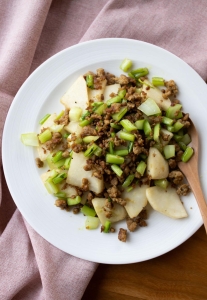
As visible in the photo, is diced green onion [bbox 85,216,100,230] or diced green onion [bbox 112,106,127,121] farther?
diced green onion [bbox 85,216,100,230]

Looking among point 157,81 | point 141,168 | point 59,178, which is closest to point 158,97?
point 157,81

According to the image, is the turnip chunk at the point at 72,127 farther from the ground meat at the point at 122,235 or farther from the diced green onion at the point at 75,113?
the ground meat at the point at 122,235

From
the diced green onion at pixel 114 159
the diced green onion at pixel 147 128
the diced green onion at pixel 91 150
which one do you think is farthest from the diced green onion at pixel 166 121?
the diced green onion at pixel 91 150

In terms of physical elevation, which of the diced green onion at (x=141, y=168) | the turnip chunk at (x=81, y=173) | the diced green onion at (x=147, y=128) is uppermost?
the diced green onion at (x=147, y=128)

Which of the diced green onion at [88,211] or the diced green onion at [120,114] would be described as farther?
the diced green onion at [88,211]

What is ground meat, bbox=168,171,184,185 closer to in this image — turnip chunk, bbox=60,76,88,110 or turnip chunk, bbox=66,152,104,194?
turnip chunk, bbox=66,152,104,194

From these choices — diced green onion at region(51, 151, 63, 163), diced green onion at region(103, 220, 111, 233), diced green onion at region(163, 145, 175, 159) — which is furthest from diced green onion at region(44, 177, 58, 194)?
diced green onion at region(163, 145, 175, 159)
